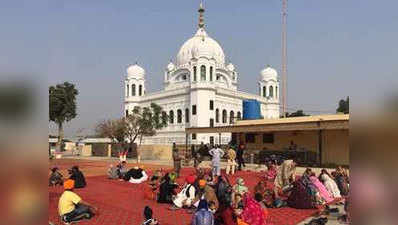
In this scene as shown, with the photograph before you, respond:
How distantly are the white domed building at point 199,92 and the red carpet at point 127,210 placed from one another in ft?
97.9

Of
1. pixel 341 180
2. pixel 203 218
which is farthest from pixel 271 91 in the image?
pixel 203 218

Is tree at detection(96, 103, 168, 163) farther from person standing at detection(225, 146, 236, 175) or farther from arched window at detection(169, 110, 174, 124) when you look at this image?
person standing at detection(225, 146, 236, 175)

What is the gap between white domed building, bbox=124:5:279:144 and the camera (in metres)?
47.1

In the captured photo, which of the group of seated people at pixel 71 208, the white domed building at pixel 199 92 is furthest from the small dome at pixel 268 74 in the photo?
the group of seated people at pixel 71 208

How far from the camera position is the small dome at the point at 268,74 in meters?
57.6

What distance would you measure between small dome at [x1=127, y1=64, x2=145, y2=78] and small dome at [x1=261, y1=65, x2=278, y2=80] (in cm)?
1675

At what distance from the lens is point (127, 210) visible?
404 inches

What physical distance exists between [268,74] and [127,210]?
162 ft
